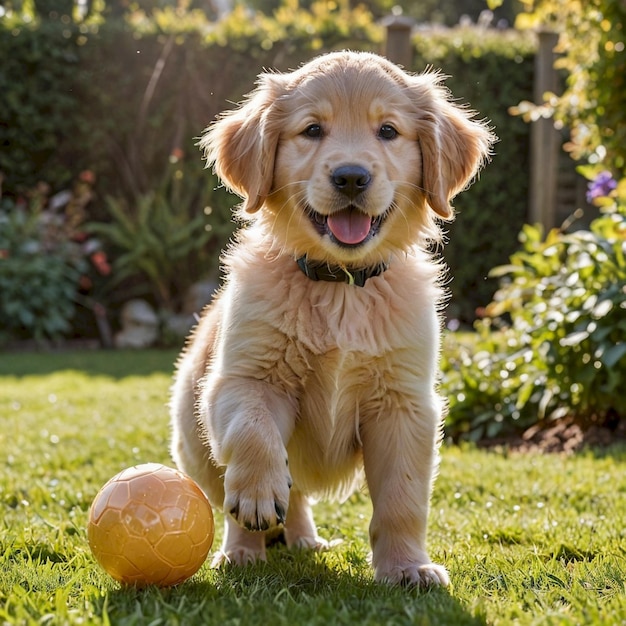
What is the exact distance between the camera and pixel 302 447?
10.2ft

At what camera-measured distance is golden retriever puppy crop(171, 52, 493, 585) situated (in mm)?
2852

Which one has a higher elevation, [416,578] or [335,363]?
[335,363]

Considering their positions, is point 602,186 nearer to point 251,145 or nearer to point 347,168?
point 251,145

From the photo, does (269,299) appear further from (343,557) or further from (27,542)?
(27,542)

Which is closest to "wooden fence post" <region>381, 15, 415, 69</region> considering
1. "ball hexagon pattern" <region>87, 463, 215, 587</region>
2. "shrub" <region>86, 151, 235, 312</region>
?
"shrub" <region>86, 151, 235, 312</region>

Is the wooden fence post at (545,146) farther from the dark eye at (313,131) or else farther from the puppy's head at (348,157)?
the dark eye at (313,131)

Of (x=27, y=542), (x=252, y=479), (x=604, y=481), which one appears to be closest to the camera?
(x=252, y=479)

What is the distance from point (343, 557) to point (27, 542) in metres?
1.05

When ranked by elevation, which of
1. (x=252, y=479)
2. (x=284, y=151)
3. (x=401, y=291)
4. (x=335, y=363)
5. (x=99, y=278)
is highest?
(x=284, y=151)

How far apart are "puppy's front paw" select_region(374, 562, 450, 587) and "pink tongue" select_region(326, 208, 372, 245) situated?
1008mm

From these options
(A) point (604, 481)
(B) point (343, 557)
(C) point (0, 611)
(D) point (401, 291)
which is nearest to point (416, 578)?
(B) point (343, 557)

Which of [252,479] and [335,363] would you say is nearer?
[252,479]

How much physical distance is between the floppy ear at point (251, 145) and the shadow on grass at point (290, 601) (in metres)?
1.22

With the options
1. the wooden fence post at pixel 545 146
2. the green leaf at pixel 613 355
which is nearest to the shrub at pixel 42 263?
the wooden fence post at pixel 545 146
